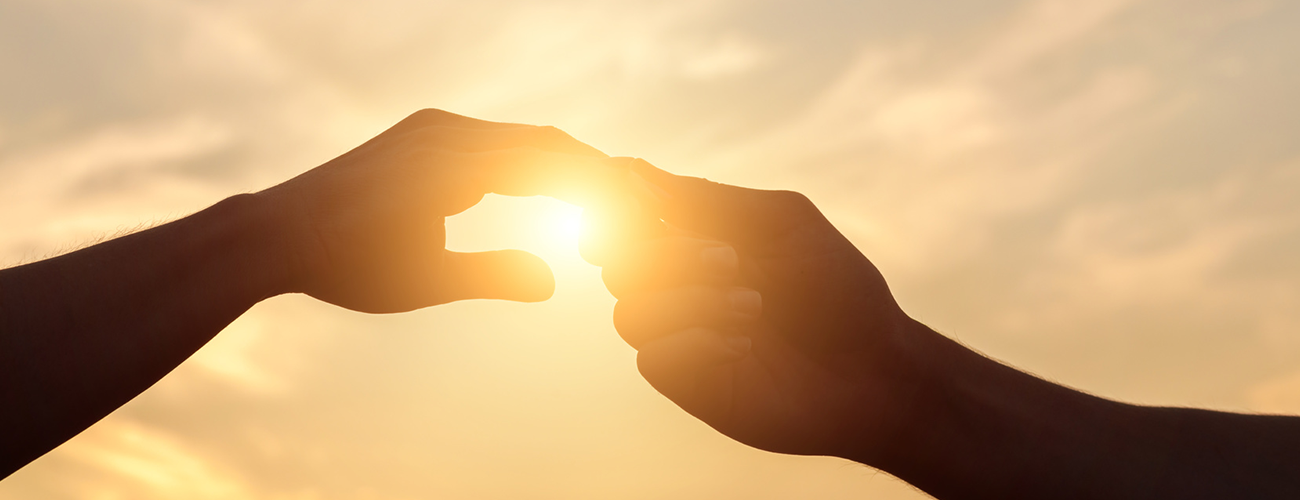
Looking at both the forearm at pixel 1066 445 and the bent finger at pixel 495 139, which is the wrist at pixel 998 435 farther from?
the bent finger at pixel 495 139

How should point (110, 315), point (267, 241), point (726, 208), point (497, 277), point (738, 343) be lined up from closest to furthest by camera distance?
point (110, 315) < point (267, 241) < point (738, 343) < point (726, 208) < point (497, 277)

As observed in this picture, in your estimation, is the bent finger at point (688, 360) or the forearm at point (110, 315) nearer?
the forearm at point (110, 315)

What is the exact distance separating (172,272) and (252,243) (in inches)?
19.6

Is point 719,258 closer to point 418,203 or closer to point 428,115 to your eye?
point 418,203

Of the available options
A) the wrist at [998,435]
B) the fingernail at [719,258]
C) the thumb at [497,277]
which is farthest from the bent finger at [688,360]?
the wrist at [998,435]

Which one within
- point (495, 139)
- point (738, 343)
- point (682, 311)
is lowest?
point (738, 343)

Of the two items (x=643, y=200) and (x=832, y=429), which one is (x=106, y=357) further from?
(x=832, y=429)

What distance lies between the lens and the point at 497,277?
5.17 meters

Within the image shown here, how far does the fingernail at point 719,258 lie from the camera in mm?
4238

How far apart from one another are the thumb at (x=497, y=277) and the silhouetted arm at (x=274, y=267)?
10 millimetres

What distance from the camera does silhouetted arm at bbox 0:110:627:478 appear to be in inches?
122

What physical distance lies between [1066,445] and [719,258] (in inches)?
101

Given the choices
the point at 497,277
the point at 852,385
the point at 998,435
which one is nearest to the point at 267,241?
the point at 497,277

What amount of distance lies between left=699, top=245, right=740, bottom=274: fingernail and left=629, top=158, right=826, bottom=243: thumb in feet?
1.11
